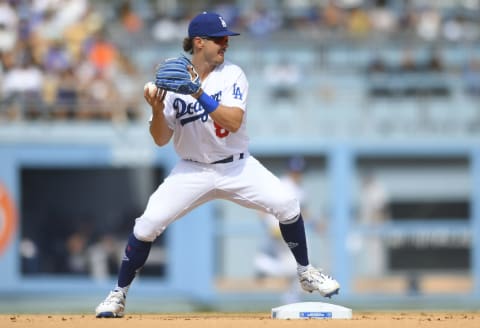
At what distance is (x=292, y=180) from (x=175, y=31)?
5.34 metres

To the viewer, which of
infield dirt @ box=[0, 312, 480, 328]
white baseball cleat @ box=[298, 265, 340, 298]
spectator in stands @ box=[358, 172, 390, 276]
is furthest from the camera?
spectator in stands @ box=[358, 172, 390, 276]

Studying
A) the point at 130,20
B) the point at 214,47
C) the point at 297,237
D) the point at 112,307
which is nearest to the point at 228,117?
the point at 214,47

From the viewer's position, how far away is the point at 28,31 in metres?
15.6

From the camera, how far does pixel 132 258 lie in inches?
281

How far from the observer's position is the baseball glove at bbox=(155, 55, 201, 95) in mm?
6512

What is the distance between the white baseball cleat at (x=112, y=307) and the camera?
7.04m

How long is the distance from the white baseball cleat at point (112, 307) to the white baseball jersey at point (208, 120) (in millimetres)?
1020

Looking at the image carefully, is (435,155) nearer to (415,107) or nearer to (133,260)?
(415,107)

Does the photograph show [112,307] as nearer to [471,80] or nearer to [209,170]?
[209,170]

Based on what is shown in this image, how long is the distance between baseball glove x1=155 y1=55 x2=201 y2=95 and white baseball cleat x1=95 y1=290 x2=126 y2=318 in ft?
4.78

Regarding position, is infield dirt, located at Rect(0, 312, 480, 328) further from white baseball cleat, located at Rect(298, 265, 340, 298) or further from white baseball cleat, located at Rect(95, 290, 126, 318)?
white baseball cleat, located at Rect(298, 265, 340, 298)

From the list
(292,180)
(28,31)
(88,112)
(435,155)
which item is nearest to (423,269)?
(435,155)

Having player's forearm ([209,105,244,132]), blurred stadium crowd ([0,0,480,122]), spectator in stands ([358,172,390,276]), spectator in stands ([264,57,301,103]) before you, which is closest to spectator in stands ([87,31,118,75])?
blurred stadium crowd ([0,0,480,122])

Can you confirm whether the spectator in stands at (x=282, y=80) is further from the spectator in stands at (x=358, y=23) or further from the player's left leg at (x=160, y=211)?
the player's left leg at (x=160, y=211)
